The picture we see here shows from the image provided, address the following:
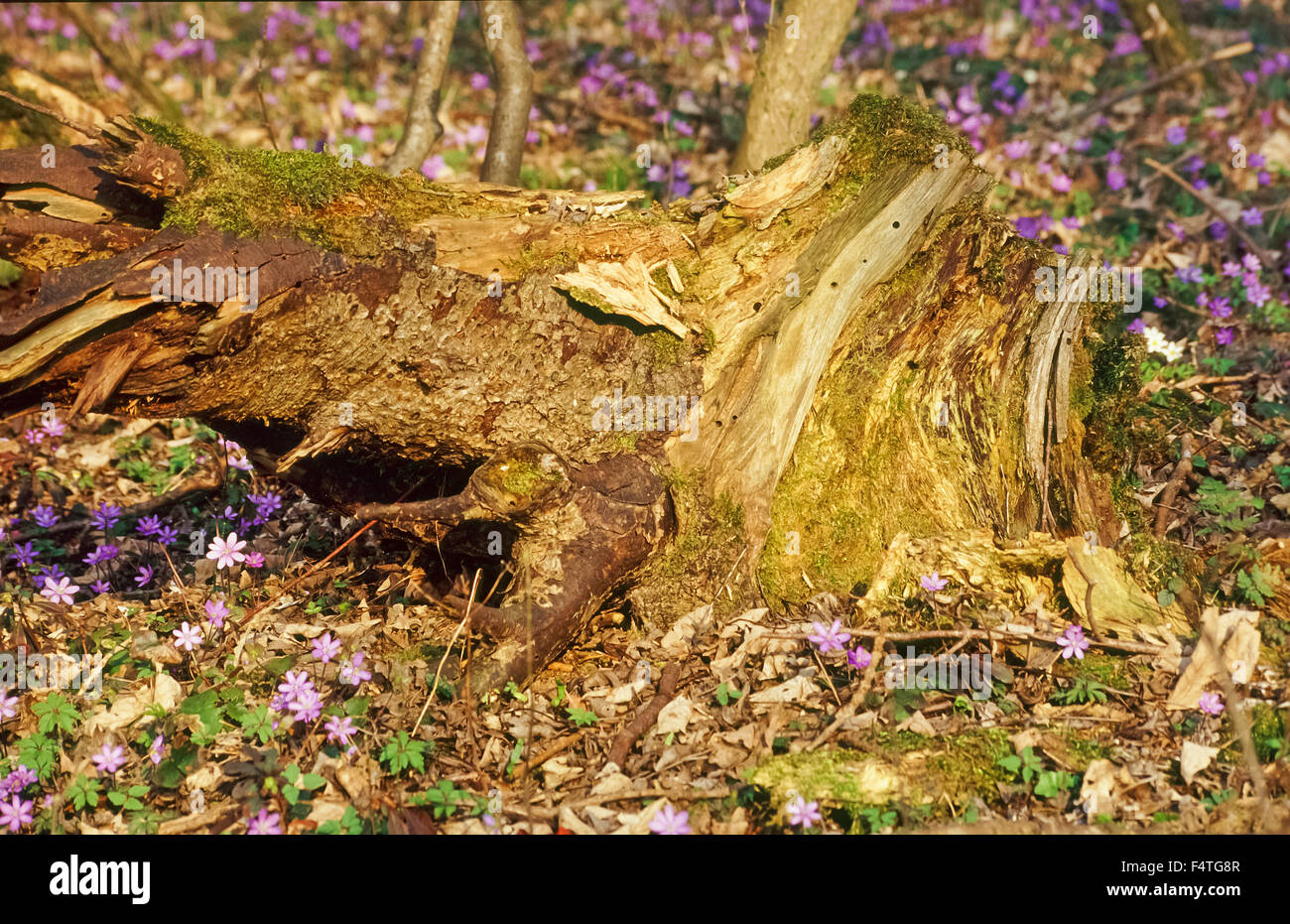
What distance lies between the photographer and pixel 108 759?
328cm

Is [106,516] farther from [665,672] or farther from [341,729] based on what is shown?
[665,672]

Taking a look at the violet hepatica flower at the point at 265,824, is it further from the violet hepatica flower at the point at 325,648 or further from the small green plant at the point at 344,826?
the violet hepatica flower at the point at 325,648

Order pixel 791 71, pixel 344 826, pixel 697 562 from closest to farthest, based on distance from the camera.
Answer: pixel 344 826, pixel 697 562, pixel 791 71

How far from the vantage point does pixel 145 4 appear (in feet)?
A: 34.3

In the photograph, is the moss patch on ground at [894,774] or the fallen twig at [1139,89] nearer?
the moss patch on ground at [894,774]

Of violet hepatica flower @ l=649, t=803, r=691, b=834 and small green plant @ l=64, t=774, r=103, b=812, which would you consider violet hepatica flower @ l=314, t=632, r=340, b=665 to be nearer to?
small green plant @ l=64, t=774, r=103, b=812

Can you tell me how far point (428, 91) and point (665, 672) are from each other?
3930mm

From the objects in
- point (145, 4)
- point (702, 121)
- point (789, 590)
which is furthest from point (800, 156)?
point (145, 4)

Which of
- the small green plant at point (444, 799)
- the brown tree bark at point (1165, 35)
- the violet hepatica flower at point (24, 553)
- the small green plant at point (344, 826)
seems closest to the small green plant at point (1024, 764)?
the small green plant at point (444, 799)

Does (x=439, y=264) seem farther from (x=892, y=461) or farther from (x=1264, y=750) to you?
(x=1264, y=750)

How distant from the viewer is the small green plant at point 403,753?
319 centimetres

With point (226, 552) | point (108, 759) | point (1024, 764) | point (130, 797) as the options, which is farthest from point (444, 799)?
point (1024, 764)

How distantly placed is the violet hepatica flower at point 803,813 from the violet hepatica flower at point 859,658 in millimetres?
678

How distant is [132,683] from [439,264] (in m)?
2.00
